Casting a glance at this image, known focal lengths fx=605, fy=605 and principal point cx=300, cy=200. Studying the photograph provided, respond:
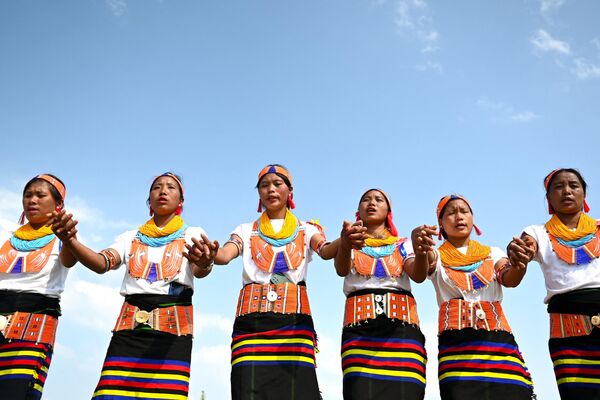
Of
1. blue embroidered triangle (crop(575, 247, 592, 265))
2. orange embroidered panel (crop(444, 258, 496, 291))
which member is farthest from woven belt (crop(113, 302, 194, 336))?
blue embroidered triangle (crop(575, 247, 592, 265))

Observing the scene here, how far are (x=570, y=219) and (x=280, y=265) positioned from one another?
9.46ft

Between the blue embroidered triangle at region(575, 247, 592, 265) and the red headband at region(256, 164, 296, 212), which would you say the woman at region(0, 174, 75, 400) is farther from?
the blue embroidered triangle at region(575, 247, 592, 265)

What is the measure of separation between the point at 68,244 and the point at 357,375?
9.12 ft

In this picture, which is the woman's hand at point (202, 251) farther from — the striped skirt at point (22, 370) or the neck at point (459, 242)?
the neck at point (459, 242)

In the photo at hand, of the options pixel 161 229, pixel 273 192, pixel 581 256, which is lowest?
pixel 581 256

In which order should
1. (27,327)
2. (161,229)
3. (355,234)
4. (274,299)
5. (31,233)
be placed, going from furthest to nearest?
(31,233) < (161,229) < (27,327) < (274,299) < (355,234)

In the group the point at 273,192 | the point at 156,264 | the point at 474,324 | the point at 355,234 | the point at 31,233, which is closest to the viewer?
the point at 355,234

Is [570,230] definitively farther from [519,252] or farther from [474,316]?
[474,316]

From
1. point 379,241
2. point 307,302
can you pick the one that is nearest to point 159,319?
point 307,302

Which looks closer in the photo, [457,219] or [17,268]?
[17,268]

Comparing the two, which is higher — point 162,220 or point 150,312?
point 162,220

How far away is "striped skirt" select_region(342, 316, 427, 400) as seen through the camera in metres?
5.25

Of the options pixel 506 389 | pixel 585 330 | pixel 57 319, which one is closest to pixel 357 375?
pixel 506 389

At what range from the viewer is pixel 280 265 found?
219 inches
